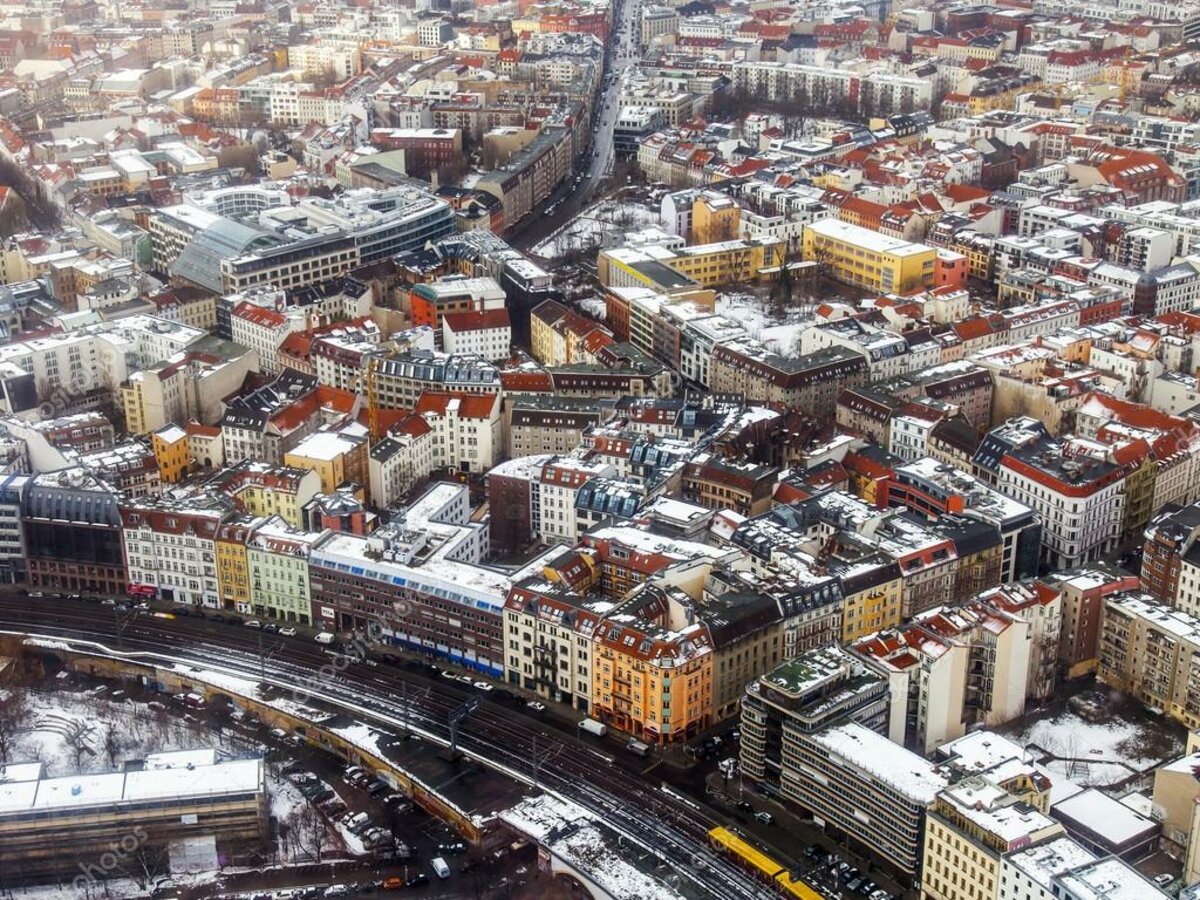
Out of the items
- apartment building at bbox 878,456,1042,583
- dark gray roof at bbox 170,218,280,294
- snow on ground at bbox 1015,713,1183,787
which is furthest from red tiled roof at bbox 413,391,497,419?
snow on ground at bbox 1015,713,1183,787

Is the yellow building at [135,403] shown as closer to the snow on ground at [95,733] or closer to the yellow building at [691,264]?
the snow on ground at [95,733]

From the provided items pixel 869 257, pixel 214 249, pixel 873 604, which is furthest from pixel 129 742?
pixel 869 257

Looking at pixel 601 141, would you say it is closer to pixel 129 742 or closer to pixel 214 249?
→ pixel 214 249

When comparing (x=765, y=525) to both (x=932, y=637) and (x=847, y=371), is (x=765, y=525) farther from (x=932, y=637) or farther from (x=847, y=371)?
(x=847, y=371)

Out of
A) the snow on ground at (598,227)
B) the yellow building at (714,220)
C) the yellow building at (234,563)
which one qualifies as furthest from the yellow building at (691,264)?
the yellow building at (234,563)

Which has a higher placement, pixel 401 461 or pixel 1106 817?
pixel 401 461

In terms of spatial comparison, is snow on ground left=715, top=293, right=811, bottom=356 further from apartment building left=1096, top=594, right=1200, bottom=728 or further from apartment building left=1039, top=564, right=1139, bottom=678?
apartment building left=1096, top=594, right=1200, bottom=728

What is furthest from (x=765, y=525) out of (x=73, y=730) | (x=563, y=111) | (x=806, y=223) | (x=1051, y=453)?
(x=563, y=111)
